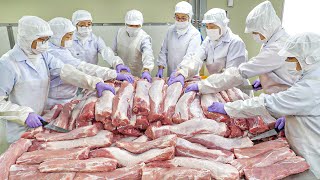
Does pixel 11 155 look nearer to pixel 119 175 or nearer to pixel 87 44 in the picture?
pixel 119 175

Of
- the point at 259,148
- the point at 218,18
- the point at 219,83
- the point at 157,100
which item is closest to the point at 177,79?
the point at 219,83

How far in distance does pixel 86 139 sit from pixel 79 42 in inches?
93.4

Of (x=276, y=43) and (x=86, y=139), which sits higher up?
(x=276, y=43)

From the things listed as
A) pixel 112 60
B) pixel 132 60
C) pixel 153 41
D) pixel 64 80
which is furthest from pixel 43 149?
pixel 153 41

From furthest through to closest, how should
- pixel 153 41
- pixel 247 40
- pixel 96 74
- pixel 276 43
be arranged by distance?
pixel 247 40 → pixel 153 41 → pixel 96 74 → pixel 276 43

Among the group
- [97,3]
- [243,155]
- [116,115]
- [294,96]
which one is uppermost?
[97,3]

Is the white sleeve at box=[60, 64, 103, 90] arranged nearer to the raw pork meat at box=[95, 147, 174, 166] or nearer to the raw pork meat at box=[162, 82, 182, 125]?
the raw pork meat at box=[162, 82, 182, 125]

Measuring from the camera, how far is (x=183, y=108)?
2.48m

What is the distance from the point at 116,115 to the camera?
2.27 meters

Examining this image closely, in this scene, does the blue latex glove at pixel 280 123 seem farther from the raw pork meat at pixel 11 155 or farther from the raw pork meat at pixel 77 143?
the raw pork meat at pixel 11 155

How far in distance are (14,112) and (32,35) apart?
66 centimetres

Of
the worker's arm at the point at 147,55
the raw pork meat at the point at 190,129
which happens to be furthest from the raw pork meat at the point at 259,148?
the worker's arm at the point at 147,55

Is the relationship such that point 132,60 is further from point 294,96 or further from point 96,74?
point 294,96

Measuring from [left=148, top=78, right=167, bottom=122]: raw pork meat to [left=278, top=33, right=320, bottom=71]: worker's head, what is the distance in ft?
3.46
